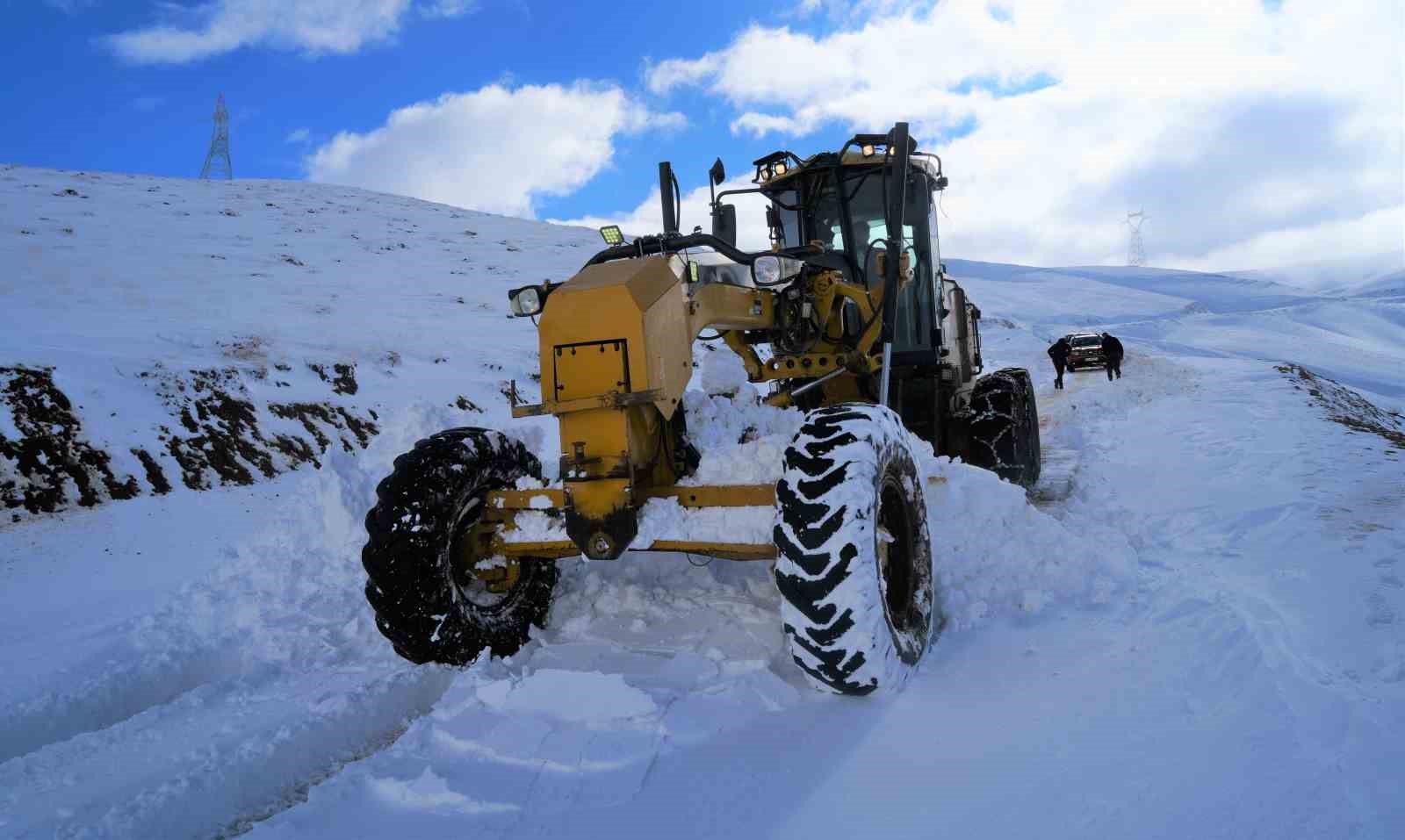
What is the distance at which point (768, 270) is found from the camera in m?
4.18

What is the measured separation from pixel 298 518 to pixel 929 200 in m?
5.43

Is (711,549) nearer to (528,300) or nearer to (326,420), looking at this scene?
(528,300)

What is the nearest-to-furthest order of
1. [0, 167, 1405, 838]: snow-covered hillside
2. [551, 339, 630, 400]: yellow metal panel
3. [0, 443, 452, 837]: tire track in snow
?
[0, 167, 1405, 838]: snow-covered hillside, [0, 443, 452, 837]: tire track in snow, [551, 339, 630, 400]: yellow metal panel

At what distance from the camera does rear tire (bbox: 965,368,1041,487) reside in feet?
23.0

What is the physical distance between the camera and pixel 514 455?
4.50 meters

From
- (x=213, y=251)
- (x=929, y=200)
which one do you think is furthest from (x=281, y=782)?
(x=213, y=251)

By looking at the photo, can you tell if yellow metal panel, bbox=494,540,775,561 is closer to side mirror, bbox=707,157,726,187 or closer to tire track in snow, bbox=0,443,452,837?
tire track in snow, bbox=0,443,452,837

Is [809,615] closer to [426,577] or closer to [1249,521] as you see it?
[426,577]

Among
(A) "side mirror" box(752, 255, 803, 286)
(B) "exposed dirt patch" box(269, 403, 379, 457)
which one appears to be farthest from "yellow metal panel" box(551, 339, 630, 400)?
(B) "exposed dirt patch" box(269, 403, 379, 457)

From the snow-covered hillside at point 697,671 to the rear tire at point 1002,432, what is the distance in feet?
1.37

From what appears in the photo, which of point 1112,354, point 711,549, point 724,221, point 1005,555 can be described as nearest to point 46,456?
point 724,221

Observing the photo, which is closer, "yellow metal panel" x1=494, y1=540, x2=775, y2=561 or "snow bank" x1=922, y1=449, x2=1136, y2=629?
"yellow metal panel" x1=494, y1=540, x2=775, y2=561

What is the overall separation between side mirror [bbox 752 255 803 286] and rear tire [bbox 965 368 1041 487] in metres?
3.55

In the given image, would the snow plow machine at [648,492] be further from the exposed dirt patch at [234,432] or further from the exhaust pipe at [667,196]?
the exposed dirt patch at [234,432]
